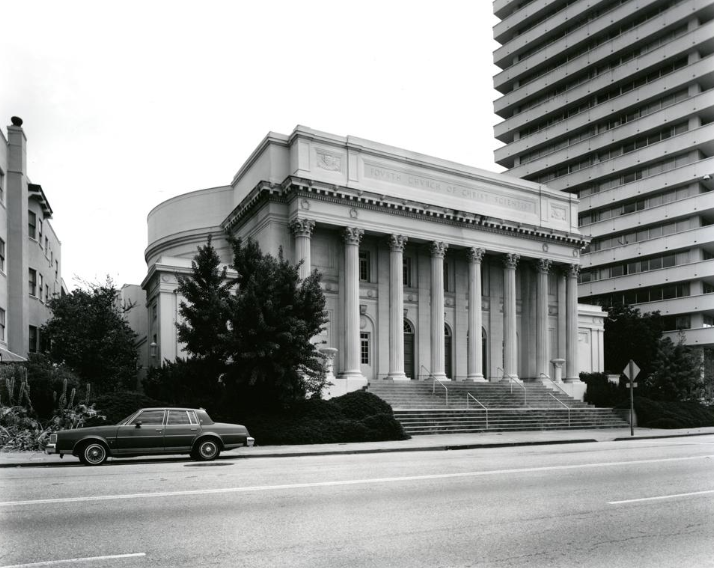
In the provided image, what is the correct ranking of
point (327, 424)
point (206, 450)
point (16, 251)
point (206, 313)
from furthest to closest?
point (16, 251) → point (206, 313) → point (327, 424) → point (206, 450)

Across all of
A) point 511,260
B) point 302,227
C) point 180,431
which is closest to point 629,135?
point 511,260

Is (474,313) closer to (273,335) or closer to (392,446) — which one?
(273,335)

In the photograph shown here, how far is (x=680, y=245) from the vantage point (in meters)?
62.6

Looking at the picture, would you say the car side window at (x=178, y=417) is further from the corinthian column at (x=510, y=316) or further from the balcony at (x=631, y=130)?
the balcony at (x=631, y=130)

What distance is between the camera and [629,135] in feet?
221

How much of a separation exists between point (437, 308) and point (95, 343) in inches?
707

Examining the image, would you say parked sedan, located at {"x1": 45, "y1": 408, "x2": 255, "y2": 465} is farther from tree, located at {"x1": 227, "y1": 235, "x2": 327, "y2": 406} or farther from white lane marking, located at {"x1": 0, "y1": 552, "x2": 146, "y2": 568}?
white lane marking, located at {"x1": 0, "y1": 552, "x2": 146, "y2": 568}

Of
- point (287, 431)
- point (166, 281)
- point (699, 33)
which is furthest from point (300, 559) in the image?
point (699, 33)

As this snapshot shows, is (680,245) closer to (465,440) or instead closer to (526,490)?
(465,440)

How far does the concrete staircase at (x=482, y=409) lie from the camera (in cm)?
2808

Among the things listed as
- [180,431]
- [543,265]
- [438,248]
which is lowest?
[180,431]

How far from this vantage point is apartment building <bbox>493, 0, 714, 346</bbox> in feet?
205

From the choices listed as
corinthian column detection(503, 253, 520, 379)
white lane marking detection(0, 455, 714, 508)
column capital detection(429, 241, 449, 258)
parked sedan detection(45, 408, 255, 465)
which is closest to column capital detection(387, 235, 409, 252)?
column capital detection(429, 241, 449, 258)

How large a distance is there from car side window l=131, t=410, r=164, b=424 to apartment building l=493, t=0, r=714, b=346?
191 ft
